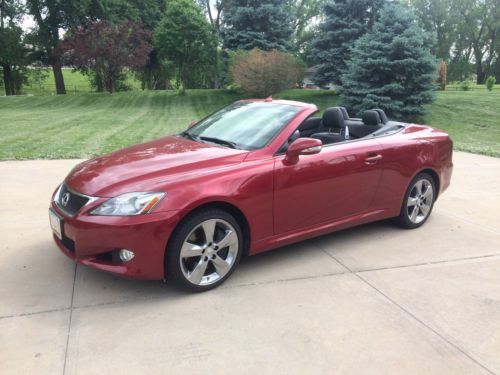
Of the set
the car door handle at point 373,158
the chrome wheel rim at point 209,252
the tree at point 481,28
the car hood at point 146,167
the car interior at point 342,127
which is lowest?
the chrome wheel rim at point 209,252

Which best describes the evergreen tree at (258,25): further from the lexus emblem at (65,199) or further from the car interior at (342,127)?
the lexus emblem at (65,199)

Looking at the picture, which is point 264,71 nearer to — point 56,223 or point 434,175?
point 434,175

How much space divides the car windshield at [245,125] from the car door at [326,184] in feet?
1.17

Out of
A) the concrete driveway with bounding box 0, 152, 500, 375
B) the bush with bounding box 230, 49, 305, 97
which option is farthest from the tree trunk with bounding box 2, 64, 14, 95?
the concrete driveway with bounding box 0, 152, 500, 375

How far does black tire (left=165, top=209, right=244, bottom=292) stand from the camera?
3.20 m

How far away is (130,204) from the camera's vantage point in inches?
123

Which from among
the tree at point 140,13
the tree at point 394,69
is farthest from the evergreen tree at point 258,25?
the tree at point 394,69

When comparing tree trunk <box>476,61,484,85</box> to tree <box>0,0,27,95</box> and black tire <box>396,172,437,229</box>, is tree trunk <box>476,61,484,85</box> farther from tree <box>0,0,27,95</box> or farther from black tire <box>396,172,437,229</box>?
black tire <box>396,172,437,229</box>

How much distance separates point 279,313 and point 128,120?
627 inches

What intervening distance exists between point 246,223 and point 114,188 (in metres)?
1.04

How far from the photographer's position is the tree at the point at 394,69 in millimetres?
15945

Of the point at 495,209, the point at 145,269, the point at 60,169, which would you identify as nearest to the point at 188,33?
the point at 60,169

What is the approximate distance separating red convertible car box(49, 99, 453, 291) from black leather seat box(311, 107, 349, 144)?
11 mm

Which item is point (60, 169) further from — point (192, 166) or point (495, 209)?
point (495, 209)
